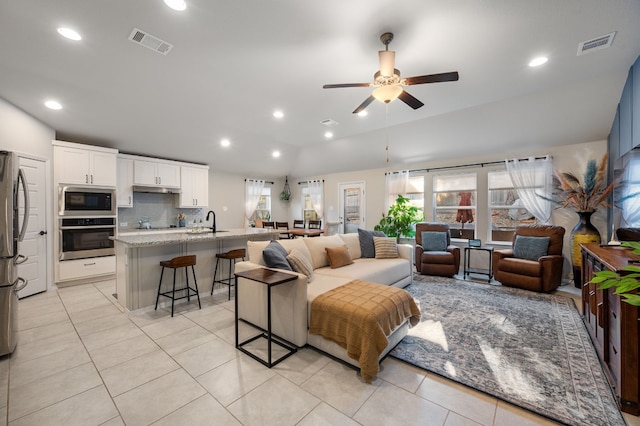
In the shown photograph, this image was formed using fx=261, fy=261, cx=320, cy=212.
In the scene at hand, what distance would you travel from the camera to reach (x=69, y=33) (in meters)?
2.47

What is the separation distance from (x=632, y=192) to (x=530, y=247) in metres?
1.49

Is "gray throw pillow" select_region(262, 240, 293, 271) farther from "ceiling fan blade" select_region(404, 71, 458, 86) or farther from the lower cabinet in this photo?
the lower cabinet

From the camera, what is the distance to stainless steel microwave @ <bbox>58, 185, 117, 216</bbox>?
14.0 ft

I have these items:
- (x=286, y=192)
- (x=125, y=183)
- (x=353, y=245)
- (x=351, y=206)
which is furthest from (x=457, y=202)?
(x=125, y=183)

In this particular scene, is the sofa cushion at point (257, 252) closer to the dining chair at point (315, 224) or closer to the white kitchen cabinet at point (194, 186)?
the white kitchen cabinet at point (194, 186)

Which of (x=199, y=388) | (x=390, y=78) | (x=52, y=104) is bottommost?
(x=199, y=388)

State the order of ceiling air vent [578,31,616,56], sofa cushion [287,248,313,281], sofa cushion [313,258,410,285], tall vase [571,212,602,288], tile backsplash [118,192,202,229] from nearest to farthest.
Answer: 1. ceiling air vent [578,31,616,56]
2. sofa cushion [287,248,313,281]
3. sofa cushion [313,258,410,285]
4. tall vase [571,212,602,288]
5. tile backsplash [118,192,202,229]

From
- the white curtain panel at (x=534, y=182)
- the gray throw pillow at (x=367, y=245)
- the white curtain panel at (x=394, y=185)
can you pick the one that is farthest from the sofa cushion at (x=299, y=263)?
the white curtain panel at (x=534, y=182)

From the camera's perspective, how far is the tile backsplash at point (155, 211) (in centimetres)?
559

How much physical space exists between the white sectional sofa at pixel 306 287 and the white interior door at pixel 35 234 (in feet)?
11.3

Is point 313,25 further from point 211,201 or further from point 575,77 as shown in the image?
point 211,201

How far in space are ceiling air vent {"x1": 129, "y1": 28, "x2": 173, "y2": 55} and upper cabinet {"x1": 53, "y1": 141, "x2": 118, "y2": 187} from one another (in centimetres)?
308

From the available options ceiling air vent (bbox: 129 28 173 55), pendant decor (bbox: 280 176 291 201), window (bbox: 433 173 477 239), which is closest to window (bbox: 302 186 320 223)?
pendant decor (bbox: 280 176 291 201)

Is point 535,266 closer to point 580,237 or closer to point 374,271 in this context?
point 580,237
